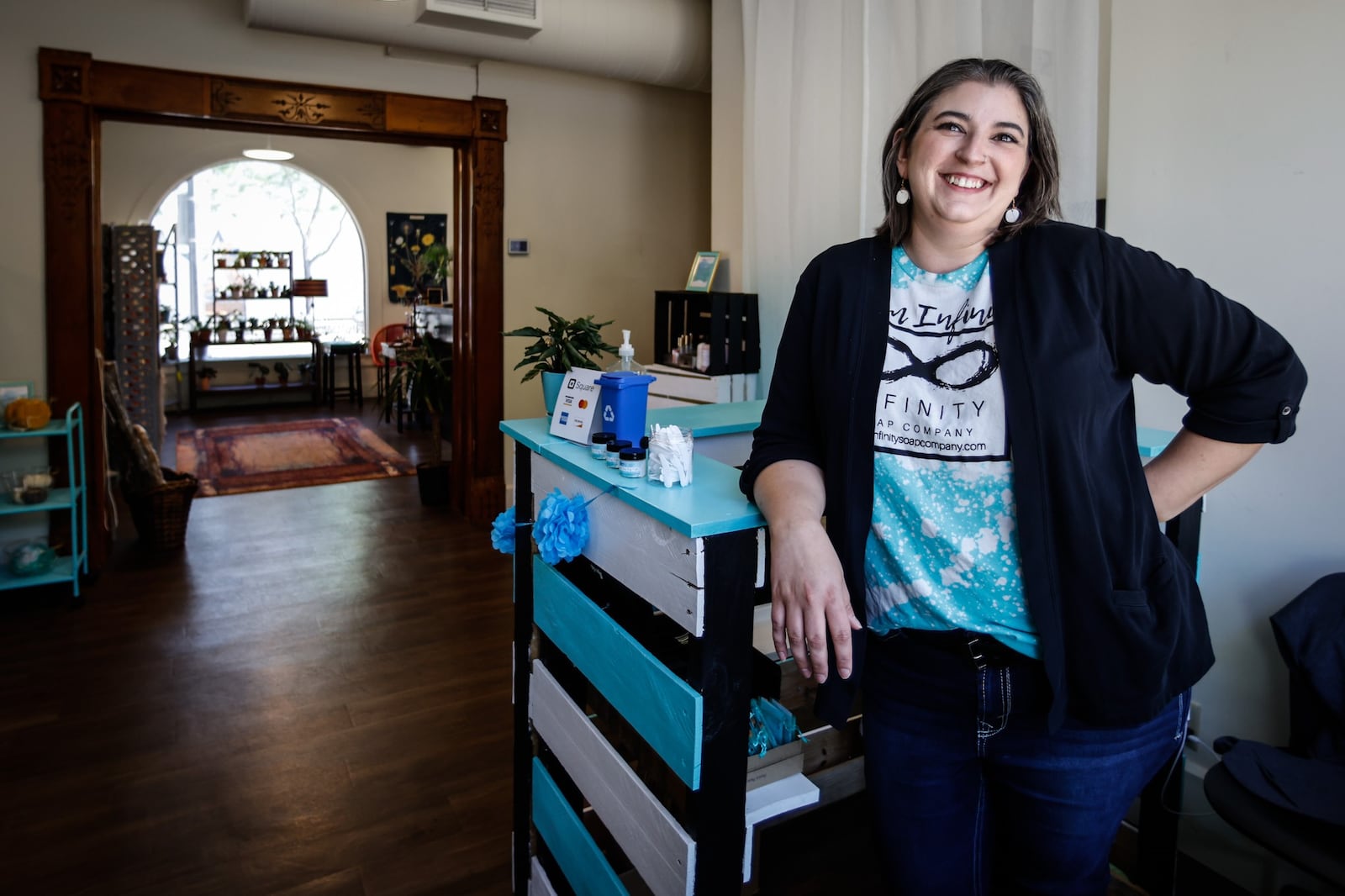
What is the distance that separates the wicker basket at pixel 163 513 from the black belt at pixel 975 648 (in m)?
4.51

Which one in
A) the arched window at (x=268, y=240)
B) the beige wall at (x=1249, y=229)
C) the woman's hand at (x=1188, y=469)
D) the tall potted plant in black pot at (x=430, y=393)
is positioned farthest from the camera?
the arched window at (x=268, y=240)

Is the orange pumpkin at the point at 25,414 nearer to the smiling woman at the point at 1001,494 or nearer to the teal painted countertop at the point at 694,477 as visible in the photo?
the teal painted countertop at the point at 694,477

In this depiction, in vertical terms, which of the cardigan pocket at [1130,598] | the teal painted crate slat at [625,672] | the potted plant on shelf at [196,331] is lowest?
the teal painted crate slat at [625,672]

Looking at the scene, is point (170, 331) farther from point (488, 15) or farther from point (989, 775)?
point (989, 775)

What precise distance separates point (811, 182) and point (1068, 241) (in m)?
2.53

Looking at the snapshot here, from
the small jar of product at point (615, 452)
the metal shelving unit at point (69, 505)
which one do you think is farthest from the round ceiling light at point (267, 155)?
the small jar of product at point (615, 452)

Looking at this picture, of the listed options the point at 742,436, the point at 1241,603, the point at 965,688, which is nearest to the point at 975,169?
the point at 965,688

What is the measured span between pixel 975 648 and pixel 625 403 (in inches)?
31.2

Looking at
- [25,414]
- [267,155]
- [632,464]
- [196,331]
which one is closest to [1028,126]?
[632,464]

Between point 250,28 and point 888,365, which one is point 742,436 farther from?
point 250,28

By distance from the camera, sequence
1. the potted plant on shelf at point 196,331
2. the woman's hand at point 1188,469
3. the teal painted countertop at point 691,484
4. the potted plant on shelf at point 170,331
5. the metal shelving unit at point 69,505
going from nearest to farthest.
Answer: the woman's hand at point 1188,469 → the teal painted countertop at point 691,484 → the metal shelving unit at point 69,505 → the potted plant on shelf at point 170,331 → the potted plant on shelf at point 196,331

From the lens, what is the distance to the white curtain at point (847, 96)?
2350 mm

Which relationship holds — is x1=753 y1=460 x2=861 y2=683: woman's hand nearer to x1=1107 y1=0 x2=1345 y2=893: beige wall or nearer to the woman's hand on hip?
the woman's hand on hip

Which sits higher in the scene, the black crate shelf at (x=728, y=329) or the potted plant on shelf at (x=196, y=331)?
the potted plant on shelf at (x=196, y=331)
